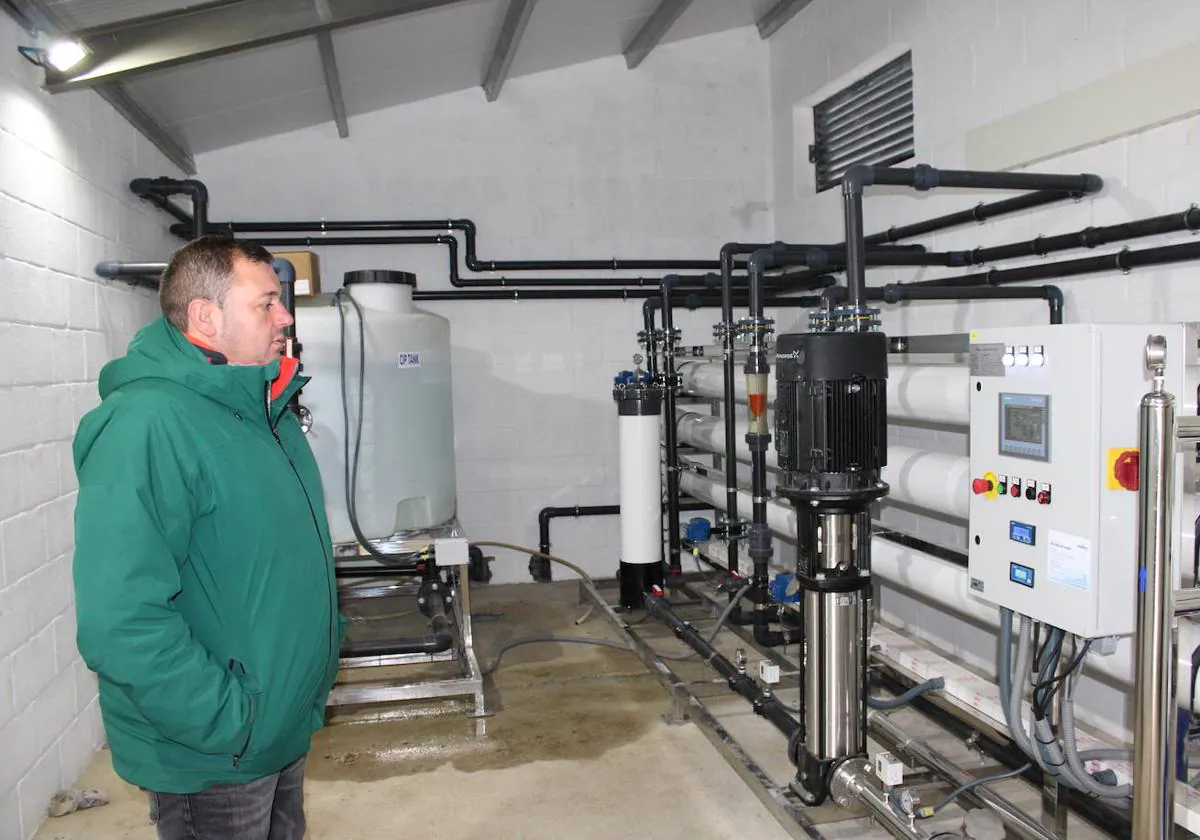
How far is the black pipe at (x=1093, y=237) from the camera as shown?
→ 8.63ft

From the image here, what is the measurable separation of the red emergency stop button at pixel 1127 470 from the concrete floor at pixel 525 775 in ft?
Result: 4.42

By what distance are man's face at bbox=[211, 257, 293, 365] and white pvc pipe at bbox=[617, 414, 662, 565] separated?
266cm

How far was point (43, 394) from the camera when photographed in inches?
106

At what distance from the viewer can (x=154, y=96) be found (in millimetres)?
3551

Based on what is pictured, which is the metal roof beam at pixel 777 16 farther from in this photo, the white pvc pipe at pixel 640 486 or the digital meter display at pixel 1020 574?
the digital meter display at pixel 1020 574

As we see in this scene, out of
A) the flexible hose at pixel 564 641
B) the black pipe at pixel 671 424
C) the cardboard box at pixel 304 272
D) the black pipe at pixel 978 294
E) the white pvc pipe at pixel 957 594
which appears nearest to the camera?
the white pvc pipe at pixel 957 594

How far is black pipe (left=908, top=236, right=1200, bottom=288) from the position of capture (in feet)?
8.76

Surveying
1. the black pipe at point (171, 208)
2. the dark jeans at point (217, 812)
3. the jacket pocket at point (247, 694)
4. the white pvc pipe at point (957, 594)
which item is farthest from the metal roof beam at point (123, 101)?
the white pvc pipe at point (957, 594)

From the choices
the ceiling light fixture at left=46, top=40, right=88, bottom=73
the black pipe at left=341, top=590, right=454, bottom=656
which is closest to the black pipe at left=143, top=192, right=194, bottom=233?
the ceiling light fixture at left=46, top=40, right=88, bottom=73

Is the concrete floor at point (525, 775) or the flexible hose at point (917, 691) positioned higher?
the flexible hose at point (917, 691)

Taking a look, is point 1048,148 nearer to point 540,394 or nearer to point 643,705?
point 643,705

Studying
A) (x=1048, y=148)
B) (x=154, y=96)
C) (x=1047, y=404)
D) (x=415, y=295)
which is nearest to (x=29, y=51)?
(x=154, y=96)

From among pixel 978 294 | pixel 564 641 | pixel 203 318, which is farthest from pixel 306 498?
pixel 564 641

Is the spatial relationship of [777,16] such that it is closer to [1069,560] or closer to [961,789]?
[1069,560]
